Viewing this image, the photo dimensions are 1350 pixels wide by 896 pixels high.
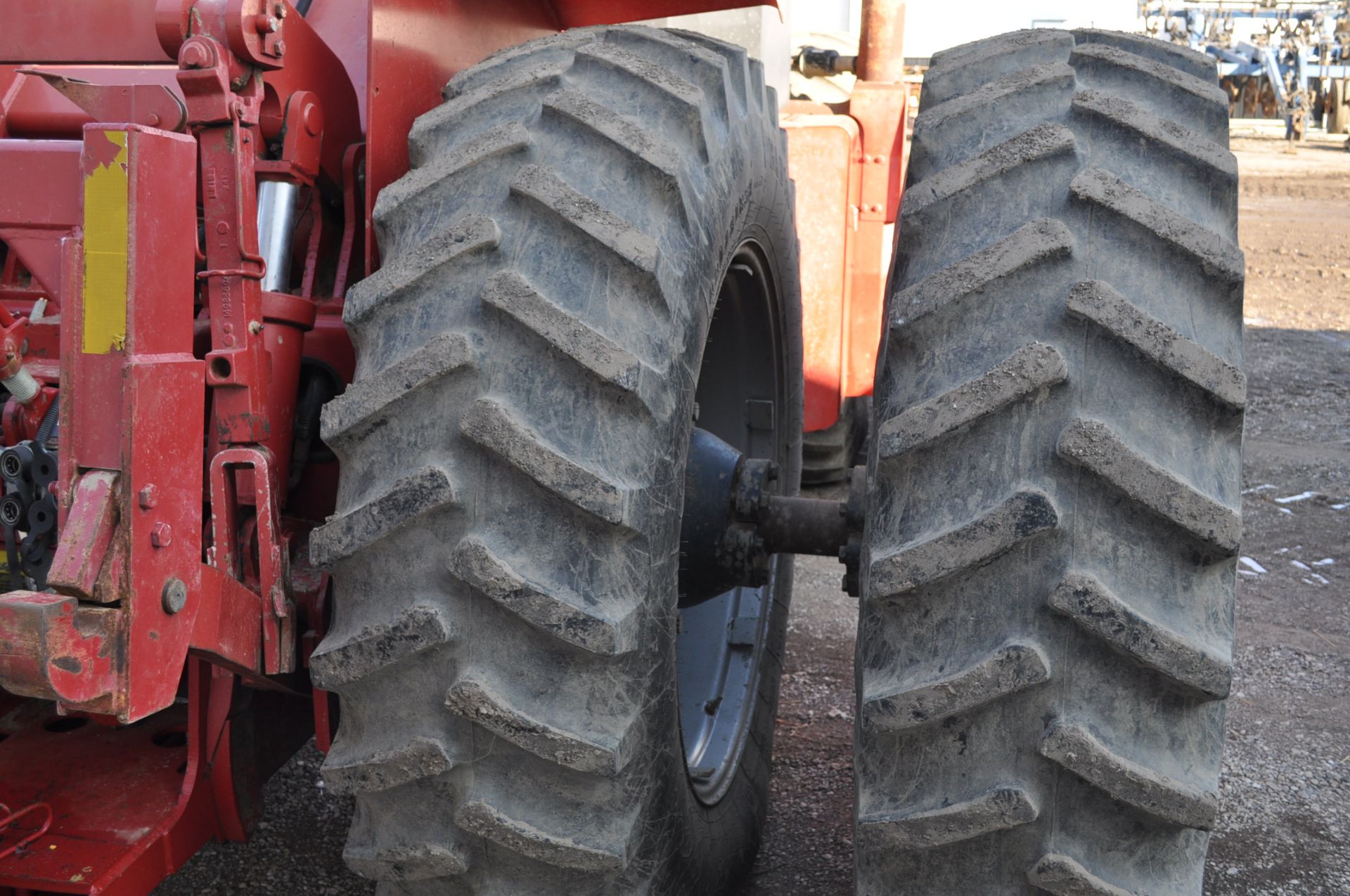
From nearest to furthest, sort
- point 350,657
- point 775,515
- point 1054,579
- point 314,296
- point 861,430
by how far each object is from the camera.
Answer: point 1054,579 → point 350,657 → point 314,296 → point 775,515 → point 861,430

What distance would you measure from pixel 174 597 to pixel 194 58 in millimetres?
690

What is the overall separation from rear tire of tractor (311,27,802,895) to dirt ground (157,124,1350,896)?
40.5 inches

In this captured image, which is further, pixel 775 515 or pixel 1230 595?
pixel 775 515

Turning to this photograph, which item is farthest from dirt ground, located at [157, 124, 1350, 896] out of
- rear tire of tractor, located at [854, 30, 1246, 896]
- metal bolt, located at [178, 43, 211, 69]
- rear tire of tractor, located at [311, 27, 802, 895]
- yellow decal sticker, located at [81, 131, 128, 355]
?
metal bolt, located at [178, 43, 211, 69]

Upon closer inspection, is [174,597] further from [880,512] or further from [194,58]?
[880,512]

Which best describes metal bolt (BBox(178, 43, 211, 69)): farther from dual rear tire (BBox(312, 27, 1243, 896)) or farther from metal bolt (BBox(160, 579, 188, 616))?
metal bolt (BBox(160, 579, 188, 616))

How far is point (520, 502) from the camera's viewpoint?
4.75 ft

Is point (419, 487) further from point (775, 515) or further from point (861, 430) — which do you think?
point (861, 430)

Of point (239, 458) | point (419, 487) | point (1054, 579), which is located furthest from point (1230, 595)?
point (239, 458)

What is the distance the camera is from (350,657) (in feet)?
4.83

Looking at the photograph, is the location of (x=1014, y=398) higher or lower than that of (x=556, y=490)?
higher

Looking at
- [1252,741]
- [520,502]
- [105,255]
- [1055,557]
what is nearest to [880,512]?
[1055,557]

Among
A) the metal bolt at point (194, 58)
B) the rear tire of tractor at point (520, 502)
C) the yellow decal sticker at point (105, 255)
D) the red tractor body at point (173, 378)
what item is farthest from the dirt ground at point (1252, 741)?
the metal bolt at point (194, 58)

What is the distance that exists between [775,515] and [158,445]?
123 centimetres
